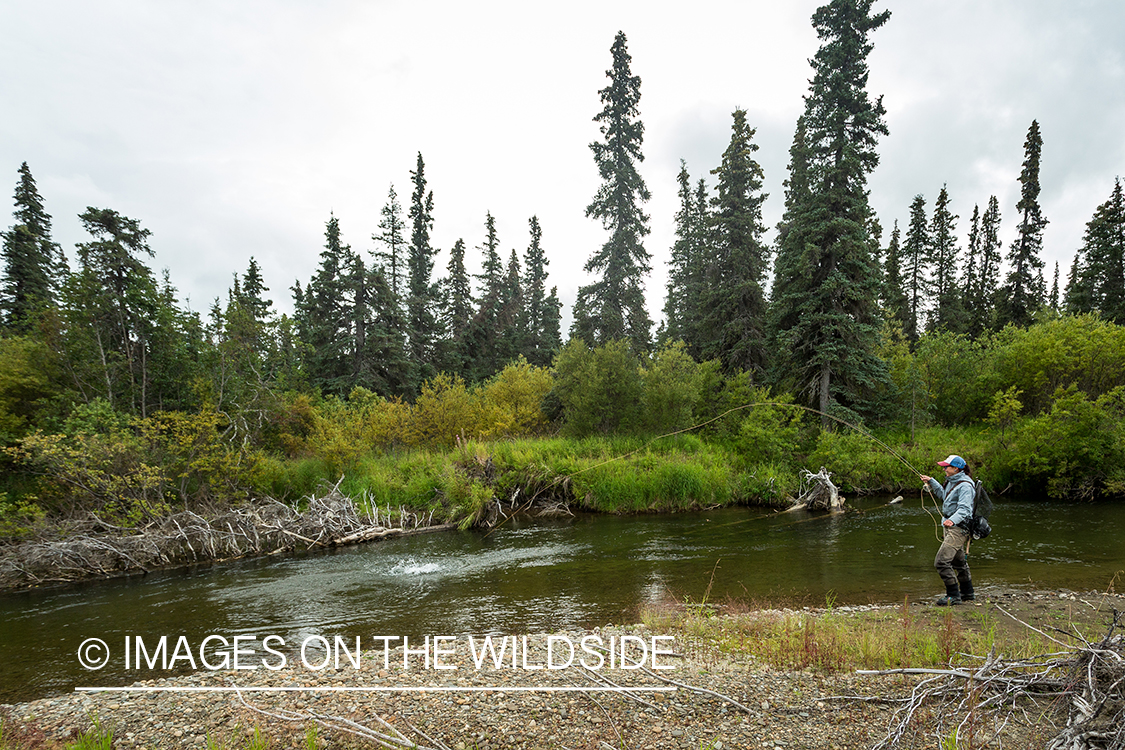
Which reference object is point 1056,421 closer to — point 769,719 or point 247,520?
point 769,719

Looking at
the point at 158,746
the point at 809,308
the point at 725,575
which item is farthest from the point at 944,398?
the point at 158,746

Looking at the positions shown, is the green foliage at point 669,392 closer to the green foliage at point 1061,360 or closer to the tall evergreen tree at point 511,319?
the green foliage at point 1061,360

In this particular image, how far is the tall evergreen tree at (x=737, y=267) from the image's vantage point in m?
24.8

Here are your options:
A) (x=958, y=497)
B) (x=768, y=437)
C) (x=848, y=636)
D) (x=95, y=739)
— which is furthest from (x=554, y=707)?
(x=768, y=437)

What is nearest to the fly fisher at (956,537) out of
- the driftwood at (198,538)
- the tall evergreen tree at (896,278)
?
the driftwood at (198,538)

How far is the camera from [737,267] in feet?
83.4

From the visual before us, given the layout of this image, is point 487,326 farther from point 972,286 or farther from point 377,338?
point 972,286

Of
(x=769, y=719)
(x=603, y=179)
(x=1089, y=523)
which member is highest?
(x=603, y=179)

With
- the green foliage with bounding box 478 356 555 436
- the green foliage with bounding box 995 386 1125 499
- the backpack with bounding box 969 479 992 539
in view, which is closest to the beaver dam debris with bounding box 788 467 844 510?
the green foliage with bounding box 995 386 1125 499

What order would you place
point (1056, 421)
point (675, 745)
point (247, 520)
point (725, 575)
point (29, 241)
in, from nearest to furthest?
Result: point (675, 745), point (725, 575), point (247, 520), point (1056, 421), point (29, 241)

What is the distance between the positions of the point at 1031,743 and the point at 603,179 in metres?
27.2

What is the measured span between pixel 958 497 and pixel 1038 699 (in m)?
4.22

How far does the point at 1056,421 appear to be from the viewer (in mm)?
16297

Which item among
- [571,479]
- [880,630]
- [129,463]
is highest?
[129,463]
